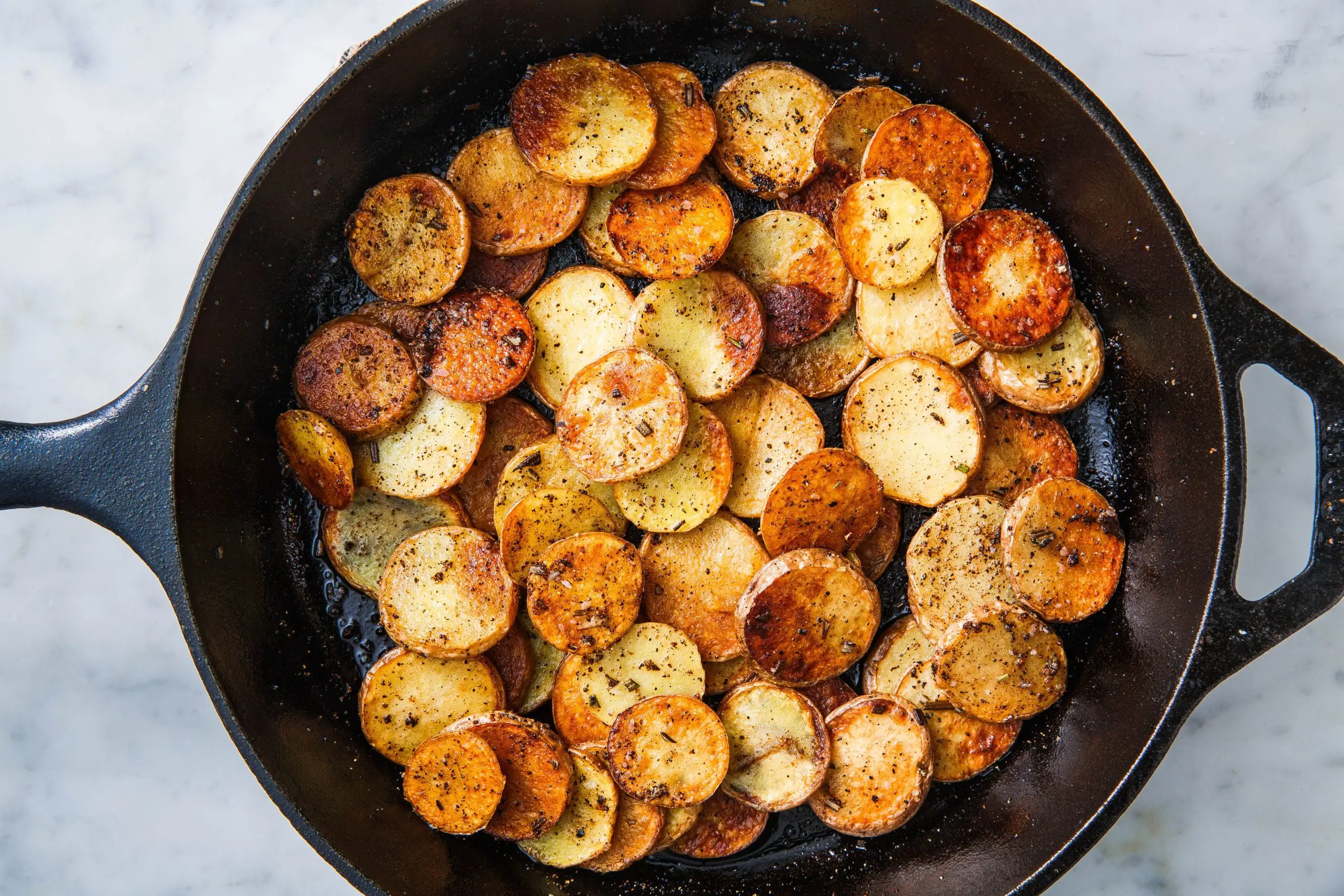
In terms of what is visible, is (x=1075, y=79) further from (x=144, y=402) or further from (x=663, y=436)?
(x=144, y=402)

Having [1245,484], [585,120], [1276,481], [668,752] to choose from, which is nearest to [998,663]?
[1245,484]

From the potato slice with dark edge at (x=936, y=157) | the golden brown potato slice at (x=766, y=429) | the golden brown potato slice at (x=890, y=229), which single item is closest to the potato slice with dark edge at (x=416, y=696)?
the golden brown potato slice at (x=766, y=429)

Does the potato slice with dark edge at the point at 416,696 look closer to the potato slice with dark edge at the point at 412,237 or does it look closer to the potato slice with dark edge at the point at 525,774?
the potato slice with dark edge at the point at 525,774

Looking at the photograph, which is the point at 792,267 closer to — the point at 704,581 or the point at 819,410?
the point at 819,410

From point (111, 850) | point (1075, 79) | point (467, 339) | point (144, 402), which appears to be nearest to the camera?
point (144, 402)

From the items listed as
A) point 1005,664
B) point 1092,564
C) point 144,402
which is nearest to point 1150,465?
→ point 1092,564

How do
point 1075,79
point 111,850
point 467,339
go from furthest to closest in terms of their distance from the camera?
1. point 111,850
2. point 467,339
3. point 1075,79
